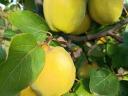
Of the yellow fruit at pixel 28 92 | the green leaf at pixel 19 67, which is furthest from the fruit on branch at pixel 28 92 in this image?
the green leaf at pixel 19 67

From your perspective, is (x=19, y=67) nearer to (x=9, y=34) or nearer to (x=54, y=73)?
(x=54, y=73)

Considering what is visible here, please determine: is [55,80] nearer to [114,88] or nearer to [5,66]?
[5,66]

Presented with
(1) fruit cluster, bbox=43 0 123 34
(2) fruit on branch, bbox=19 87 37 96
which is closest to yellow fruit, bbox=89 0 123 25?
(1) fruit cluster, bbox=43 0 123 34

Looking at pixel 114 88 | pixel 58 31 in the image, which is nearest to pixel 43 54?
pixel 58 31

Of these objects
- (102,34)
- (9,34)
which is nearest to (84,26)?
(102,34)

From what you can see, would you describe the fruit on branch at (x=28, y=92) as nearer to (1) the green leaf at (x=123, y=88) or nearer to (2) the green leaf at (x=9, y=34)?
(2) the green leaf at (x=9, y=34)

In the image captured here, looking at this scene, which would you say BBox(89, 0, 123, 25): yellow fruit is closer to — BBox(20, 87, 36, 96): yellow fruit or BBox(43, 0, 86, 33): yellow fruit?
BBox(43, 0, 86, 33): yellow fruit
